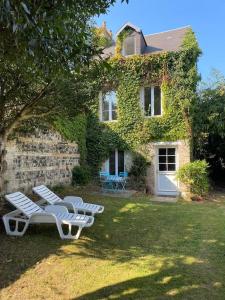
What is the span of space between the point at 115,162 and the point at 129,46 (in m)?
5.76

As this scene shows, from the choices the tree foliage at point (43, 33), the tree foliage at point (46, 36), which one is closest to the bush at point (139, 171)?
the tree foliage at point (46, 36)

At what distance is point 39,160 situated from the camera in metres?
11.2

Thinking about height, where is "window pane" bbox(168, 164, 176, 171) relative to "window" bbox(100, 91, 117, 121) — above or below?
below

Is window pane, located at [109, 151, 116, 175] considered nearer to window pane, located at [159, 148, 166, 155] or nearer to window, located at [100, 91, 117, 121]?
window, located at [100, 91, 117, 121]

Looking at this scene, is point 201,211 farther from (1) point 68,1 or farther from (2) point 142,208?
A: (1) point 68,1

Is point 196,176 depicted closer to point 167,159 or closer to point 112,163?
point 167,159

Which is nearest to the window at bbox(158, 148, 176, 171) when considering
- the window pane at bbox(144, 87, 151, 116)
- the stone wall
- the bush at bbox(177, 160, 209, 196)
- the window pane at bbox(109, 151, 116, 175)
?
the bush at bbox(177, 160, 209, 196)

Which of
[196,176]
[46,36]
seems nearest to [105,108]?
[196,176]

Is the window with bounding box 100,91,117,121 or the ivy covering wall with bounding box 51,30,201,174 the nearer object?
the ivy covering wall with bounding box 51,30,201,174

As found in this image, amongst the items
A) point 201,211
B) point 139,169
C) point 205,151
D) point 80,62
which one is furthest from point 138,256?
point 205,151

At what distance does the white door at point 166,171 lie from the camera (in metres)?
14.5

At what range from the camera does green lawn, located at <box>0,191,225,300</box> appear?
425 cm

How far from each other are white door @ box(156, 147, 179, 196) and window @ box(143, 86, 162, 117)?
1.72 m

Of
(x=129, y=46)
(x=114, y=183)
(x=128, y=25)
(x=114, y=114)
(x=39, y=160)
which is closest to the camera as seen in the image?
(x=39, y=160)
